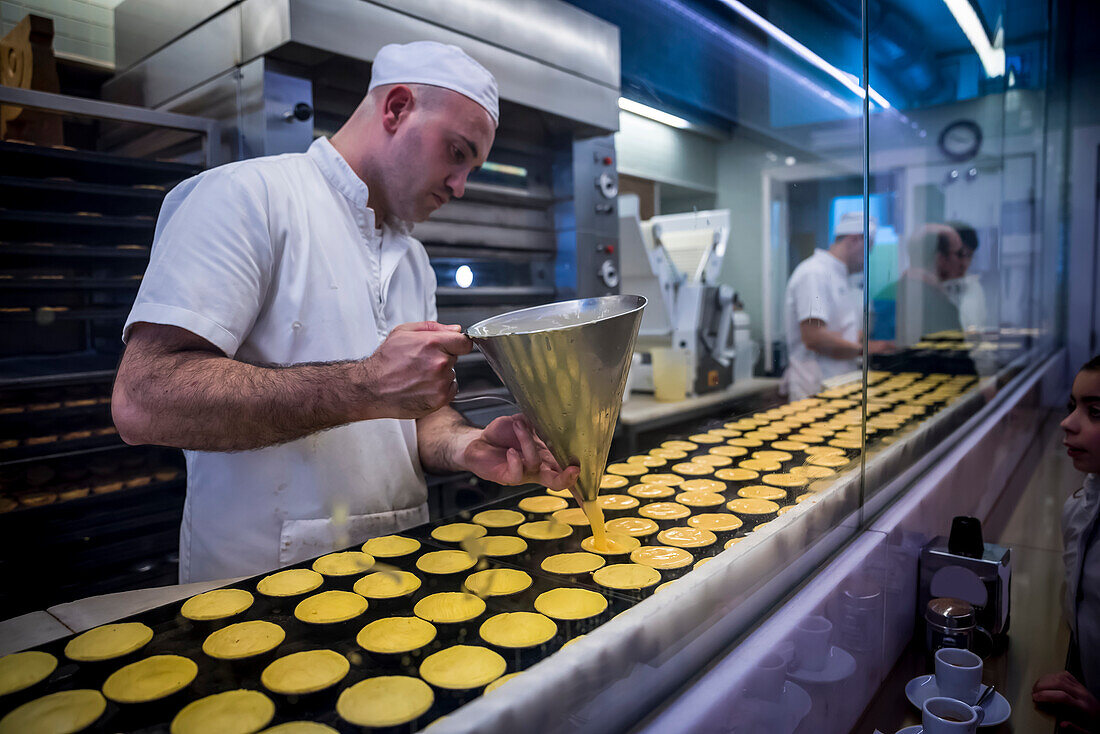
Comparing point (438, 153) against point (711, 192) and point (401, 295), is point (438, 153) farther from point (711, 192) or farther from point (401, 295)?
point (711, 192)

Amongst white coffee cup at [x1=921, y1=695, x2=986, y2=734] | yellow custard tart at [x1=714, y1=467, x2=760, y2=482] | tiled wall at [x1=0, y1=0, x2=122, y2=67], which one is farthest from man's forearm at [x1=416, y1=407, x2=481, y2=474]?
tiled wall at [x1=0, y1=0, x2=122, y2=67]

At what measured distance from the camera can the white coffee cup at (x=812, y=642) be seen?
824 millimetres

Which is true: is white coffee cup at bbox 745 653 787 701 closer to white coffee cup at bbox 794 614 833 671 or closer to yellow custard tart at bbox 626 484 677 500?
white coffee cup at bbox 794 614 833 671

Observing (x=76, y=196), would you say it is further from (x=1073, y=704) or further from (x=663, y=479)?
(x=1073, y=704)

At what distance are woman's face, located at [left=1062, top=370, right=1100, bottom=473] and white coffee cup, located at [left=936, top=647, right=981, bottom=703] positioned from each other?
63 centimetres

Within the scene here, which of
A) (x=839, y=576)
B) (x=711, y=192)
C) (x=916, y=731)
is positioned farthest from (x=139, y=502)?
(x=711, y=192)

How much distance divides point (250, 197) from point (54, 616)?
0.69 meters

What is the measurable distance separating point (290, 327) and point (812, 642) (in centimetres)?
Answer: 99

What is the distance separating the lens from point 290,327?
122 cm

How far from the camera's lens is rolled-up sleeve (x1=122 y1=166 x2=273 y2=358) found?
102 centimetres

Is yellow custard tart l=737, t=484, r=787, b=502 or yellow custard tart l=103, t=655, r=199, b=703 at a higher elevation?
yellow custard tart l=737, t=484, r=787, b=502

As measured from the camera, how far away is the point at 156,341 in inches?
40.7

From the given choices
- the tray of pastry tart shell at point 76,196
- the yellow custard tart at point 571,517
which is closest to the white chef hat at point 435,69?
the tray of pastry tart shell at point 76,196

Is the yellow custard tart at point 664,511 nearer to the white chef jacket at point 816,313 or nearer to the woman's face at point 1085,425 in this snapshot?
the woman's face at point 1085,425
